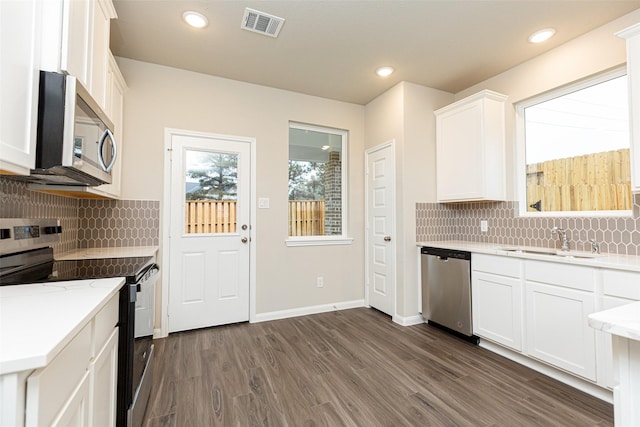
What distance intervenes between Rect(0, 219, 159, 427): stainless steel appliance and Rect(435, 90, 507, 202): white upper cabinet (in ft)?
9.89

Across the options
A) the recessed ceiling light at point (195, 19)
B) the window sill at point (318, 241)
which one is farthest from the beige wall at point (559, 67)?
the recessed ceiling light at point (195, 19)

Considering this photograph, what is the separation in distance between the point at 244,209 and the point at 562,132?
328cm

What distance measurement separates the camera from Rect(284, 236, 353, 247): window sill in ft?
11.7

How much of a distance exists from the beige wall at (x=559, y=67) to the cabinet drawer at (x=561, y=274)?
1039mm

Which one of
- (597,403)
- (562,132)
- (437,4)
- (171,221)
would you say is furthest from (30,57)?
(562,132)

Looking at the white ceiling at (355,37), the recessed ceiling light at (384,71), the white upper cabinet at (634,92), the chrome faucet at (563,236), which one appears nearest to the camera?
the white upper cabinet at (634,92)

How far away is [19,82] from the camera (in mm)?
1073

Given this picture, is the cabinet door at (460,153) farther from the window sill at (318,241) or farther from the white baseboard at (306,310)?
the white baseboard at (306,310)

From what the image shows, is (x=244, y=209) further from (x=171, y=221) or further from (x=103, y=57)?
(x=103, y=57)

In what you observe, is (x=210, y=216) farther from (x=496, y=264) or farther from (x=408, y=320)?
(x=496, y=264)

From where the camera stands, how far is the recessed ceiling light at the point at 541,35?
246cm

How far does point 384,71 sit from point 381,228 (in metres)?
1.80

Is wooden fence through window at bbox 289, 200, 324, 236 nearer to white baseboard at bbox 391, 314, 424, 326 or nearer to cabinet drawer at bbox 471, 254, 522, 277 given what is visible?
white baseboard at bbox 391, 314, 424, 326

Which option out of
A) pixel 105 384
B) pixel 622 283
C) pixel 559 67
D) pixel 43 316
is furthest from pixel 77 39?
pixel 559 67
